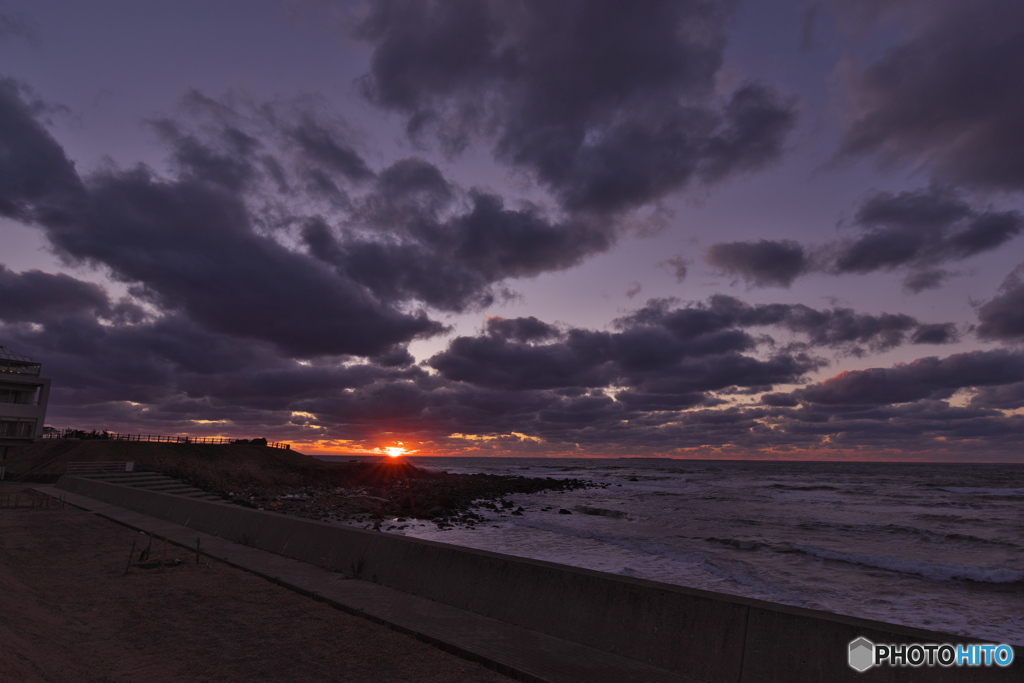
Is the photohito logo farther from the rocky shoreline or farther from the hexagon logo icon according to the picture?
the rocky shoreline

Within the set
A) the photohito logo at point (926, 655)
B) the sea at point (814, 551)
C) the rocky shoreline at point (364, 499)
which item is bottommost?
the rocky shoreline at point (364, 499)

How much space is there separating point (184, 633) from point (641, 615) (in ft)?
18.0

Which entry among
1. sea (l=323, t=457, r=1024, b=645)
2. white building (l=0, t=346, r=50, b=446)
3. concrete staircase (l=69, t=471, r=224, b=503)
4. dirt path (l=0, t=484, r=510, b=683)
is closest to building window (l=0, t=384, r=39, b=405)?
white building (l=0, t=346, r=50, b=446)

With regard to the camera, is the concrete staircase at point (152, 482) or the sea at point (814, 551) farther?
the concrete staircase at point (152, 482)

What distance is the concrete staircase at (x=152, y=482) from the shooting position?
30.4 m

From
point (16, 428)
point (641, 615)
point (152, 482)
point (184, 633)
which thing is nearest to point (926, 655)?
point (641, 615)

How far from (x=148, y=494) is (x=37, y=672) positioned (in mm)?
16697

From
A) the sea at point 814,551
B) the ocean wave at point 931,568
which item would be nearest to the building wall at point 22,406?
the sea at point 814,551

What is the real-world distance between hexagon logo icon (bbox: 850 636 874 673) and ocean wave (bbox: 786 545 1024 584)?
16049 millimetres

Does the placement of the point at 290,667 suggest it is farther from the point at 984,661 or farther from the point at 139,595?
the point at 984,661

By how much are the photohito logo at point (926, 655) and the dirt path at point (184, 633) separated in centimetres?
335

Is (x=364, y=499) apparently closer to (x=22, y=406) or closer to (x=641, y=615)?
(x=641, y=615)

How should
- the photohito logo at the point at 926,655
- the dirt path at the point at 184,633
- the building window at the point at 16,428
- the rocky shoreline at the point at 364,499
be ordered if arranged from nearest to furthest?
the photohito logo at the point at 926,655 → the dirt path at the point at 184,633 → the rocky shoreline at the point at 364,499 → the building window at the point at 16,428

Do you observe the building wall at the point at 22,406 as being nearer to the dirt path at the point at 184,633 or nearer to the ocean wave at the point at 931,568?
the dirt path at the point at 184,633
